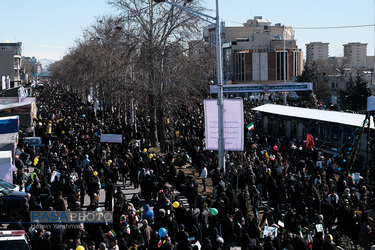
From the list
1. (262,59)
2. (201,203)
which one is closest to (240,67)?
(262,59)

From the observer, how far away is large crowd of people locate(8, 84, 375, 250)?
11.5m

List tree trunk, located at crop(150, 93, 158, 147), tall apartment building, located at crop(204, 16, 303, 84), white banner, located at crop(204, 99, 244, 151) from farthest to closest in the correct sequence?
tall apartment building, located at crop(204, 16, 303, 84), tree trunk, located at crop(150, 93, 158, 147), white banner, located at crop(204, 99, 244, 151)

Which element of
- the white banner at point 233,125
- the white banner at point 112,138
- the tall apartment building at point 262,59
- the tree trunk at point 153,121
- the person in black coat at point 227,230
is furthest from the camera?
the tall apartment building at point 262,59

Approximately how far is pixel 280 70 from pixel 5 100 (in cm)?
7893

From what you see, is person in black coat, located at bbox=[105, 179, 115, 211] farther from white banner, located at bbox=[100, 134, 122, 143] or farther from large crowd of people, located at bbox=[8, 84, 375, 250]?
white banner, located at bbox=[100, 134, 122, 143]

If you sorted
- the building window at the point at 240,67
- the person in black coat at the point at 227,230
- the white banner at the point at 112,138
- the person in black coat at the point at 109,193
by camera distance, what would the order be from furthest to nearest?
the building window at the point at 240,67
the white banner at the point at 112,138
the person in black coat at the point at 109,193
the person in black coat at the point at 227,230

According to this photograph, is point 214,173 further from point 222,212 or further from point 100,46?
point 100,46

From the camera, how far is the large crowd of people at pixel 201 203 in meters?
11.5

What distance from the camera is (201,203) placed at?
14.8 m

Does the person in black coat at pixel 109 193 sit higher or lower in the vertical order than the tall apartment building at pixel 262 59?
lower

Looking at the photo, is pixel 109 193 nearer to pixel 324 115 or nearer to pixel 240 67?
pixel 324 115

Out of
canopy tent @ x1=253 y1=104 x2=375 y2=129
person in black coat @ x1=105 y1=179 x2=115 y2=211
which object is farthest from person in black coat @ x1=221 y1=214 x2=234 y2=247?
canopy tent @ x1=253 y1=104 x2=375 y2=129

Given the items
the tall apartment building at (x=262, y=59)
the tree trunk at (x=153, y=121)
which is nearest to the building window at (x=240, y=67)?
the tall apartment building at (x=262, y=59)

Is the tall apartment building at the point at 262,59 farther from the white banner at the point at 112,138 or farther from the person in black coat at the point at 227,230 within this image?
the person in black coat at the point at 227,230
